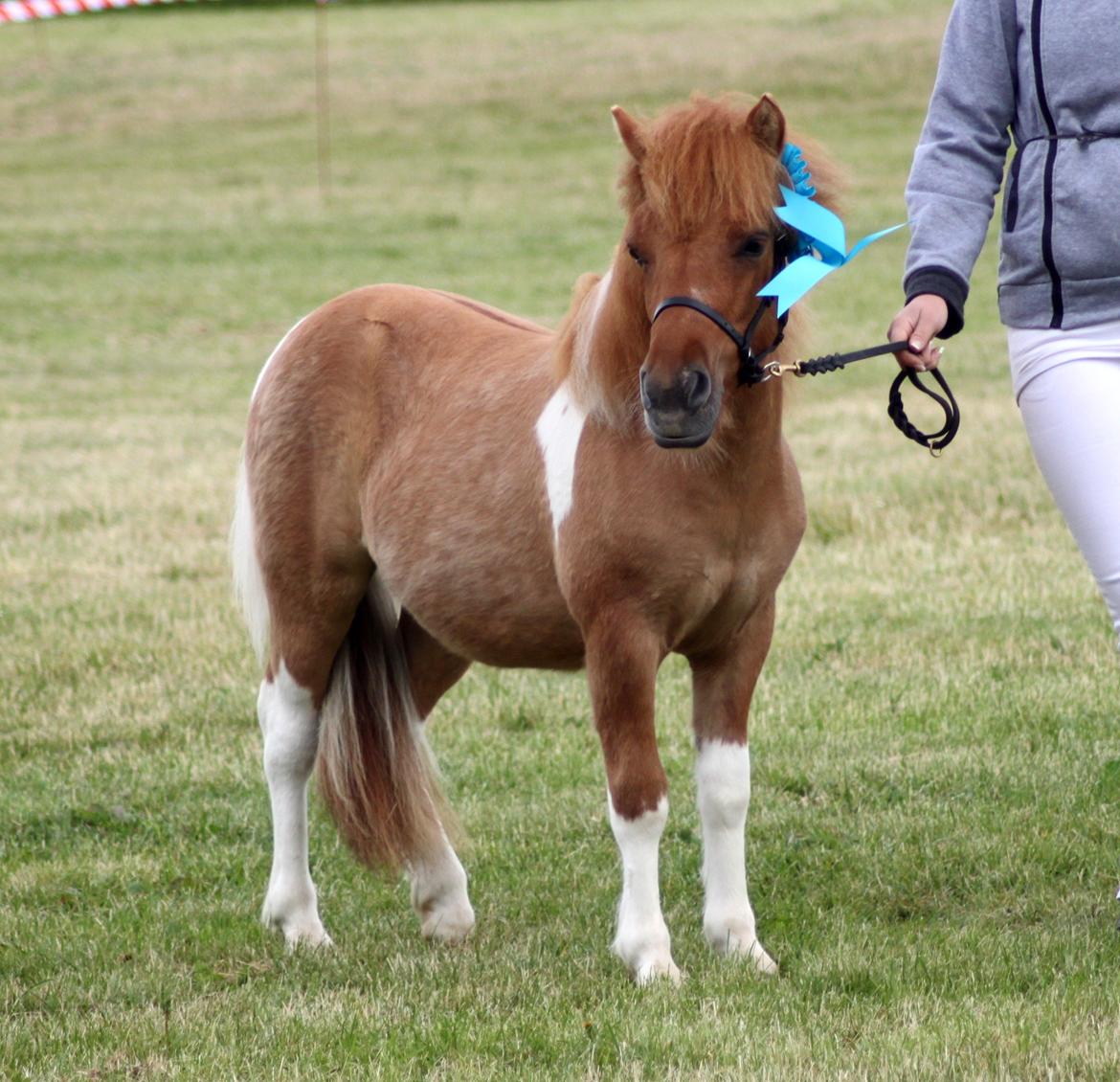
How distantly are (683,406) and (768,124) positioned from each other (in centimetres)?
62

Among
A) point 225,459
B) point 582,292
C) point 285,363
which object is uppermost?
point 582,292

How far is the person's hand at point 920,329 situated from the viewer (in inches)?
133

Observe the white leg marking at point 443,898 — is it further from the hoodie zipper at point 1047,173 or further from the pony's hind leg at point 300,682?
the hoodie zipper at point 1047,173

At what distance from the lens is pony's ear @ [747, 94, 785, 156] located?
324cm

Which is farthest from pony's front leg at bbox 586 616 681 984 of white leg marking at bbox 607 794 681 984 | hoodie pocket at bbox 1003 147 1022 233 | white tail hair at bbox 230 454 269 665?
white tail hair at bbox 230 454 269 665

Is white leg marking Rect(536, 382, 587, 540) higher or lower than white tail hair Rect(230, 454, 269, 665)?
higher

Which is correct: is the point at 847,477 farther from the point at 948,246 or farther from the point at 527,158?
Answer: the point at 527,158

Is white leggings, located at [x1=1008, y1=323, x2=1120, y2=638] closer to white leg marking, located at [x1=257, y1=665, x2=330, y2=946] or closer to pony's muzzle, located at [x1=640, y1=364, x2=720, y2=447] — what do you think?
pony's muzzle, located at [x1=640, y1=364, x2=720, y2=447]

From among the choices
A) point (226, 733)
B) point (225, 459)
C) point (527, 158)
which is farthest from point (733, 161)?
point (527, 158)

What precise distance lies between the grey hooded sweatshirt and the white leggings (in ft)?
0.17

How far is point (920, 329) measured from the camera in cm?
341

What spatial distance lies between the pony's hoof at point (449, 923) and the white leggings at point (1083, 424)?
5.82 ft

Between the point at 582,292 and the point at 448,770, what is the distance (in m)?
2.21

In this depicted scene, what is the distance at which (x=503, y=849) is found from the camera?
482cm
